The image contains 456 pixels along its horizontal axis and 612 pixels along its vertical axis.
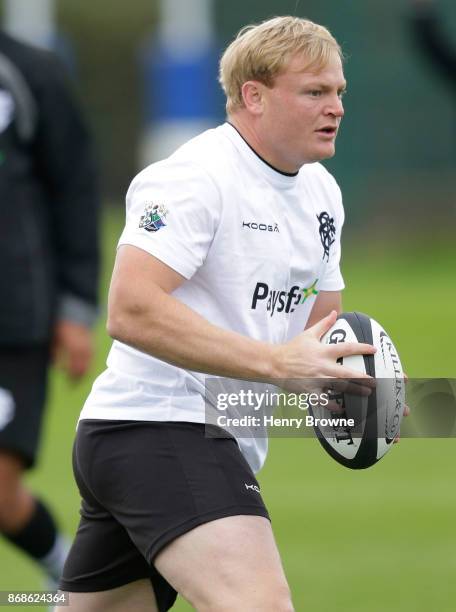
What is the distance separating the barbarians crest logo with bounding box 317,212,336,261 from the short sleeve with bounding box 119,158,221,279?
47cm

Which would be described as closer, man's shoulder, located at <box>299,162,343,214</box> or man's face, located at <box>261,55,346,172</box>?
man's face, located at <box>261,55,346,172</box>

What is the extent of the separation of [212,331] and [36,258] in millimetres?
2146

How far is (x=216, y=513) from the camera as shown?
430 centimetres

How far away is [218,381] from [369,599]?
2.55m

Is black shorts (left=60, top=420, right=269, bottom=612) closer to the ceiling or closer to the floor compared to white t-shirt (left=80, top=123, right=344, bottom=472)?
closer to the floor

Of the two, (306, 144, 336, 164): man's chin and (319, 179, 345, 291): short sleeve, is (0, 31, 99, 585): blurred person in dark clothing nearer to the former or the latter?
(319, 179, 345, 291): short sleeve

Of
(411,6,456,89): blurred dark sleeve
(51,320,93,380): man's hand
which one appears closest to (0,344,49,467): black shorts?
(51,320,93,380): man's hand

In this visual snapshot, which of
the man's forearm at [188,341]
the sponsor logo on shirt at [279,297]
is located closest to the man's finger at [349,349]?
the man's forearm at [188,341]

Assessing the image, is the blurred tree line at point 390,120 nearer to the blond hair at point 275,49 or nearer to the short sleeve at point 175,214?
the blond hair at point 275,49

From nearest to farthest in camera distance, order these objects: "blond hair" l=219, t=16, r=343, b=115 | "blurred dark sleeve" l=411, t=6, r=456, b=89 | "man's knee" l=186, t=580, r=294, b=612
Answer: "man's knee" l=186, t=580, r=294, b=612
"blond hair" l=219, t=16, r=343, b=115
"blurred dark sleeve" l=411, t=6, r=456, b=89

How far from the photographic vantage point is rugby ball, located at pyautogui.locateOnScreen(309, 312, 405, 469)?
446cm

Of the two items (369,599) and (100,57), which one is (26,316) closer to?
(369,599)

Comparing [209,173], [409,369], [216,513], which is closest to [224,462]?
[216,513]

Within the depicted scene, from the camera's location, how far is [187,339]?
14.0 ft
